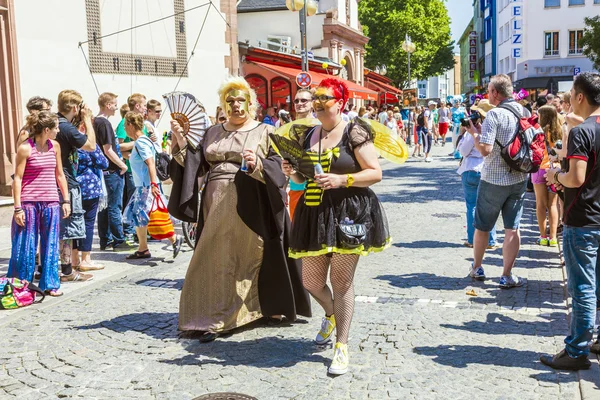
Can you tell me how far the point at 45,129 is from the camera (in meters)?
6.45

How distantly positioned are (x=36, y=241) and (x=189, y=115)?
226cm

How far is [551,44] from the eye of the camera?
5019cm

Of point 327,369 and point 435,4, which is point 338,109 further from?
point 435,4

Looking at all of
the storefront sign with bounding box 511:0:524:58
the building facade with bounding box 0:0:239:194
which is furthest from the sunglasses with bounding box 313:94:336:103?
the storefront sign with bounding box 511:0:524:58

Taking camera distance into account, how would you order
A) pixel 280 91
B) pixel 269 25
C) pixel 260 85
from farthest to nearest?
pixel 269 25 < pixel 280 91 < pixel 260 85

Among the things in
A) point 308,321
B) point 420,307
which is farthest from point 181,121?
point 420,307

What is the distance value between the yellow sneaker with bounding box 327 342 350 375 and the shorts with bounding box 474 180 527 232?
8.69 ft

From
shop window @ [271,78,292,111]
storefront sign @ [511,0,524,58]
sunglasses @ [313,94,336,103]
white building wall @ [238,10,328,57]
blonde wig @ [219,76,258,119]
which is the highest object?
storefront sign @ [511,0,524,58]

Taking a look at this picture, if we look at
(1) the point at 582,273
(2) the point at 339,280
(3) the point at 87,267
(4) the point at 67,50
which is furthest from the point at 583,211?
(4) the point at 67,50

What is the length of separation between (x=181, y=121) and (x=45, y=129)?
5.75ft

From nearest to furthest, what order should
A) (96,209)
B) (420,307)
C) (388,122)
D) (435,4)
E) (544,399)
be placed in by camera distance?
(544,399)
(420,307)
(96,209)
(388,122)
(435,4)

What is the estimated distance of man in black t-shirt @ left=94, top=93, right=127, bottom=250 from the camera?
28.7 feet

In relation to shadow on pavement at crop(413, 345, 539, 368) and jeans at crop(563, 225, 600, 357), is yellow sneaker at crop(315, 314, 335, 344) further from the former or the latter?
jeans at crop(563, 225, 600, 357)

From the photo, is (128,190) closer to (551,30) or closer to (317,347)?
(317,347)
